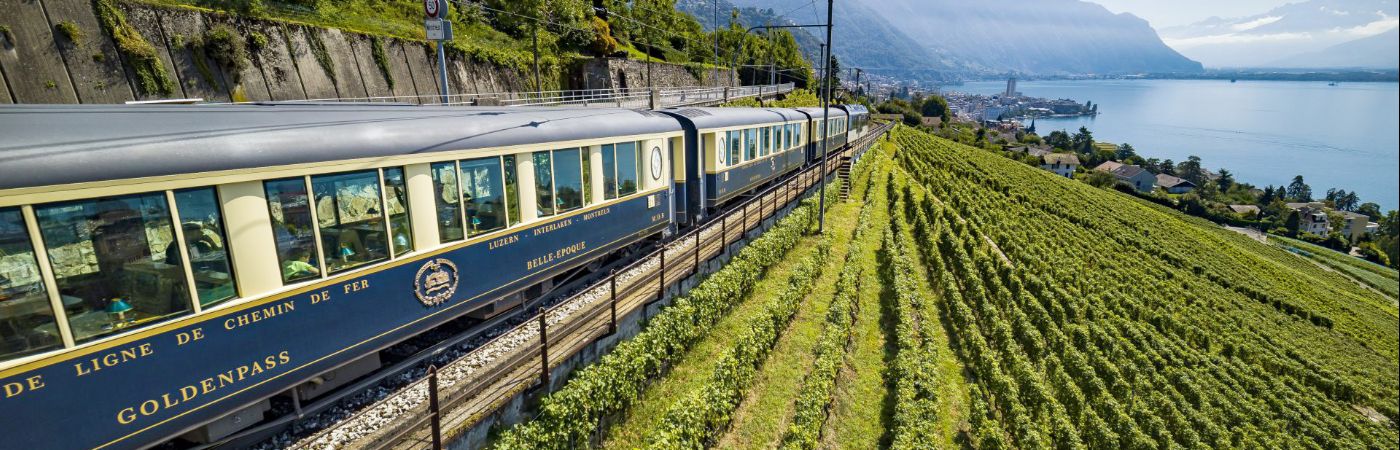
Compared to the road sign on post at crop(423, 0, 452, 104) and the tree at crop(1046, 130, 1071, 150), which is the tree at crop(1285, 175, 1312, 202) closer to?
the tree at crop(1046, 130, 1071, 150)

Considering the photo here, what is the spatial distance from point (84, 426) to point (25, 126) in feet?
7.97

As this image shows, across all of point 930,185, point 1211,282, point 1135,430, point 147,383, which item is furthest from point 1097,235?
point 147,383

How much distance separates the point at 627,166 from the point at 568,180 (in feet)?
6.32

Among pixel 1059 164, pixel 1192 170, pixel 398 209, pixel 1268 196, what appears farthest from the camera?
pixel 1192 170

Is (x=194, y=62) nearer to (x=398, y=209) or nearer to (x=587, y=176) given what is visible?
(x=587, y=176)

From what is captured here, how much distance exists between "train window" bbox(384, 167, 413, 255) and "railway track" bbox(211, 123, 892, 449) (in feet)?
5.09

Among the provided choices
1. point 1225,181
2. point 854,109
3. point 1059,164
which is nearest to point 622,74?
point 854,109

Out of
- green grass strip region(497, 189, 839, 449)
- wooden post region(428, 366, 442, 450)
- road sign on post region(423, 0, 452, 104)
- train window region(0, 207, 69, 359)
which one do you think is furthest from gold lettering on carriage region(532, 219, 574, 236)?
road sign on post region(423, 0, 452, 104)

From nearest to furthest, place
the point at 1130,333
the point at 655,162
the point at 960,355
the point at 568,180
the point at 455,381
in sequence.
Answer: the point at 455,381, the point at 568,180, the point at 655,162, the point at 960,355, the point at 1130,333

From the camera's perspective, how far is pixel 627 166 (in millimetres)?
11398

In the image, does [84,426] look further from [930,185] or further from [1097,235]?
[1097,235]

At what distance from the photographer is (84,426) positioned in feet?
15.0

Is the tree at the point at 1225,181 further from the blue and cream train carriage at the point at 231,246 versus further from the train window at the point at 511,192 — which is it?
the blue and cream train carriage at the point at 231,246

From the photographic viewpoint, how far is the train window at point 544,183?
8.97 metres
